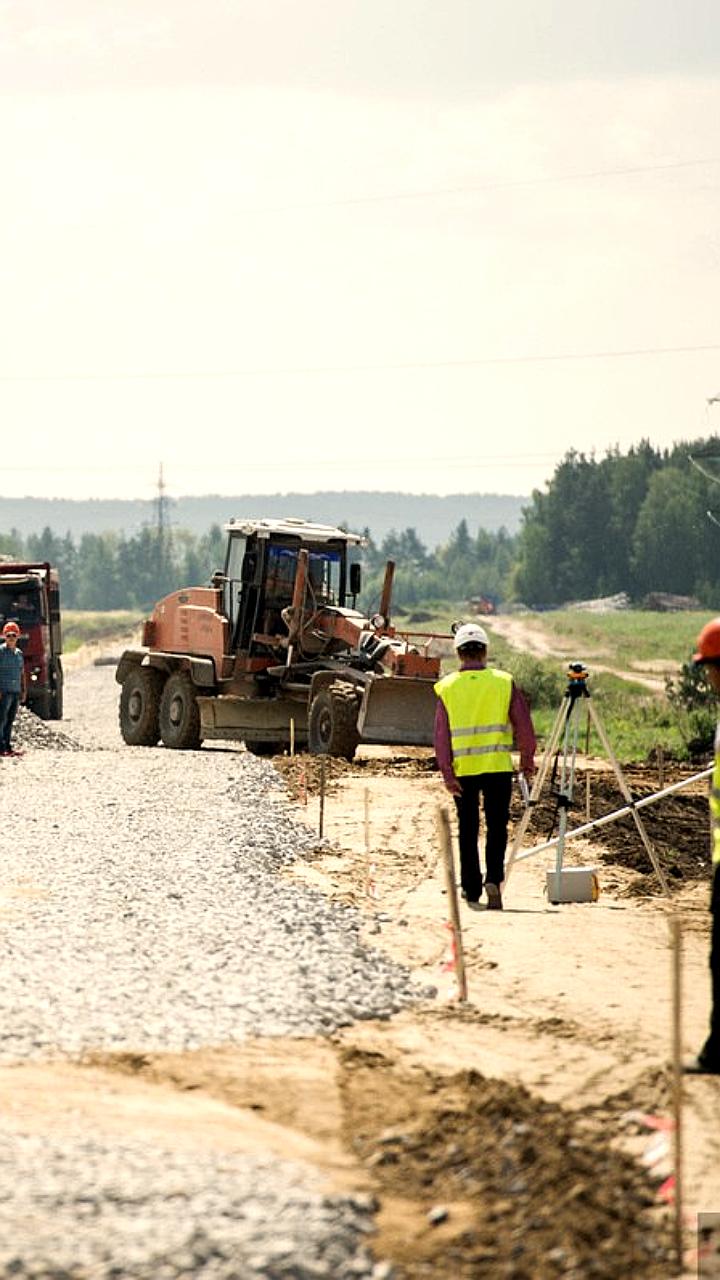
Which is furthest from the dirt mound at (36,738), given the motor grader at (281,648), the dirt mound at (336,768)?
the dirt mound at (336,768)

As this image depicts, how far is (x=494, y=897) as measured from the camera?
1336 centimetres

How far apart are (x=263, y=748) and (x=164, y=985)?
1954 centimetres

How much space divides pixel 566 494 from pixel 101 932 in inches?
6064

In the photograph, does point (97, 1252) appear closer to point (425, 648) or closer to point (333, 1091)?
point (333, 1091)

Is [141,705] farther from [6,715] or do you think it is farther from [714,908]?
[714,908]

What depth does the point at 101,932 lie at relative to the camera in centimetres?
1187

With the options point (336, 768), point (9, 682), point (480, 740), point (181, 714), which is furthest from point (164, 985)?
point (181, 714)

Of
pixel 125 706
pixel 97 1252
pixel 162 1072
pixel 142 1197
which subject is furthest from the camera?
pixel 125 706

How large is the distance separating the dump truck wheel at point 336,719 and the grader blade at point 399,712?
2.14ft

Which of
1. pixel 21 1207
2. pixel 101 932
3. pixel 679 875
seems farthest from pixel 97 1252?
pixel 679 875

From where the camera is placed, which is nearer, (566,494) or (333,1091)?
(333,1091)

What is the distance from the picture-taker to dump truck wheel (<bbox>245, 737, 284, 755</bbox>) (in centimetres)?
2934

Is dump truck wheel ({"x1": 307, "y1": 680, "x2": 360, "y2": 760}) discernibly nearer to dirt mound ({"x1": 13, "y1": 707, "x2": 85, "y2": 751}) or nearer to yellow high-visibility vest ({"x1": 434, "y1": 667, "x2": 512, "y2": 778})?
dirt mound ({"x1": 13, "y1": 707, "x2": 85, "y2": 751})

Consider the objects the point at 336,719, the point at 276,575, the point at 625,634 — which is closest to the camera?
the point at 336,719
